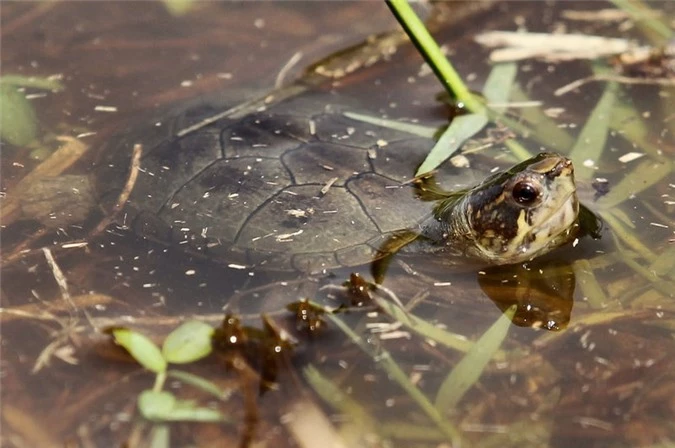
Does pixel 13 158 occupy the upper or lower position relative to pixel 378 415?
upper

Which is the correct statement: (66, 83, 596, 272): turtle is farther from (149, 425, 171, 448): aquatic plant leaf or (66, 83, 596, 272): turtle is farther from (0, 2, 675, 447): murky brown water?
(149, 425, 171, 448): aquatic plant leaf

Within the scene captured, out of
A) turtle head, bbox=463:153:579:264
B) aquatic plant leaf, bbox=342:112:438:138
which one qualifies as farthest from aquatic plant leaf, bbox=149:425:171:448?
aquatic plant leaf, bbox=342:112:438:138

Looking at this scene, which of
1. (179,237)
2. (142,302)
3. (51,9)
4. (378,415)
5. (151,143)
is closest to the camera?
(378,415)

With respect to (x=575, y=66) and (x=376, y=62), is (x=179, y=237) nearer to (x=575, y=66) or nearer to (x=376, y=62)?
(x=376, y=62)

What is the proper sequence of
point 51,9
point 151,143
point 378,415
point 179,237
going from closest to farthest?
point 378,415
point 179,237
point 151,143
point 51,9

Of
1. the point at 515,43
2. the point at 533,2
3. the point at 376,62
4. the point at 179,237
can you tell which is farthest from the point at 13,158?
the point at 533,2

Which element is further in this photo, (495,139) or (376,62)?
(376,62)
